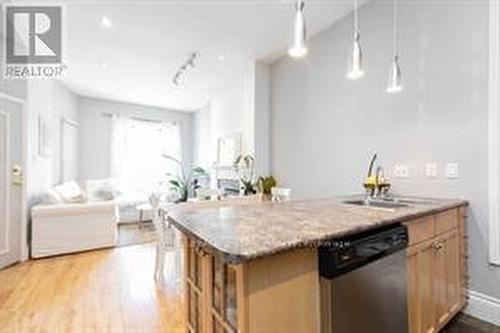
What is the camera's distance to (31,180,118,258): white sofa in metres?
3.74

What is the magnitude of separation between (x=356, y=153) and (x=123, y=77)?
4.10 metres

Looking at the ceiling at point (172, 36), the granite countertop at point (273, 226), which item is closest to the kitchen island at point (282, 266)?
the granite countertop at point (273, 226)

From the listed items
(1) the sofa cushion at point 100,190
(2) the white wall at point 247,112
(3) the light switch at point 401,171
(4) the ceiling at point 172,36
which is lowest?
(1) the sofa cushion at point 100,190

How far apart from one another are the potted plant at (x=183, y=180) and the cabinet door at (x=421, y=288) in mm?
5254

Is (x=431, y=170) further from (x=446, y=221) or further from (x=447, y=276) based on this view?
(x=447, y=276)

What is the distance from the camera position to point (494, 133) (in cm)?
212

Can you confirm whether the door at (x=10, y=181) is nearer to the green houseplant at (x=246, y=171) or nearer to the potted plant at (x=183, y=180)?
the green houseplant at (x=246, y=171)

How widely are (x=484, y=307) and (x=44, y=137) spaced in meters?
5.68

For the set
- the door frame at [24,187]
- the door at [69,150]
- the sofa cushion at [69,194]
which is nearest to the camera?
the door frame at [24,187]

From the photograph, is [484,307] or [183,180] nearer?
[484,307]

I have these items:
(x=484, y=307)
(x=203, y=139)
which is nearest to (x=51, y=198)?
(x=203, y=139)

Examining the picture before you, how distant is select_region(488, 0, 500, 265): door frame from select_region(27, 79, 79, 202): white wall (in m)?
5.09

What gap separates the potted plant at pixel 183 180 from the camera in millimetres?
6586

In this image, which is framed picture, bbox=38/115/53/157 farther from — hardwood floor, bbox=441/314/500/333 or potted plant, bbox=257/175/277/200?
hardwood floor, bbox=441/314/500/333
